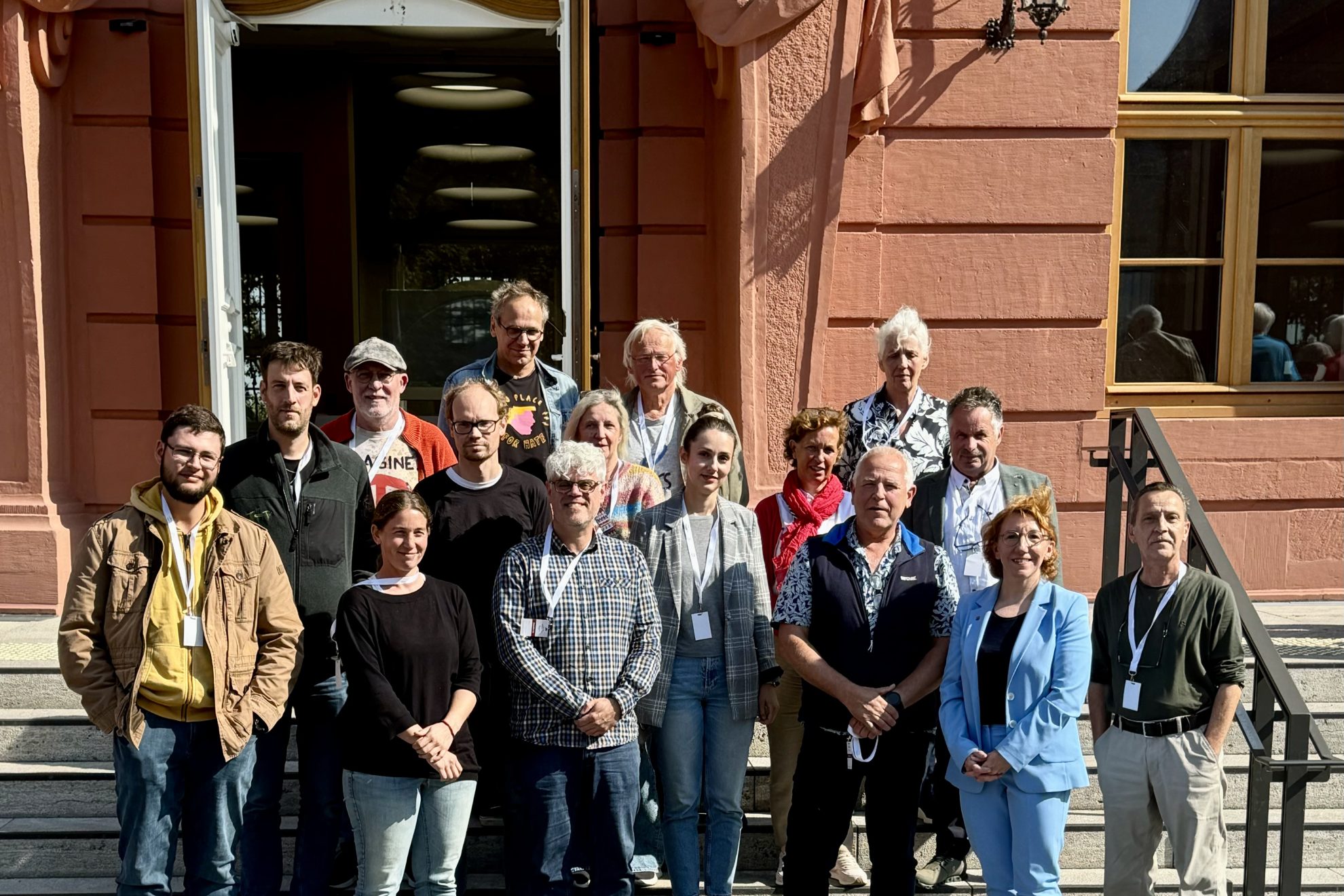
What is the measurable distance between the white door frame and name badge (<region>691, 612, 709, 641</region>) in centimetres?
270

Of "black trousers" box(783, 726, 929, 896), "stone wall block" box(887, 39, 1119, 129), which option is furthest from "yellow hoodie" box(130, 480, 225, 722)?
"stone wall block" box(887, 39, 1119, 129)

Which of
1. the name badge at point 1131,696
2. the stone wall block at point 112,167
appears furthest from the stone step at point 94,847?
the stone wall block at point 112,167

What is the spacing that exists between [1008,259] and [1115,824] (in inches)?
156

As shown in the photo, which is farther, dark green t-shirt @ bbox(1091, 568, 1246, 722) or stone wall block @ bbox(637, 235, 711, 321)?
stone wall block @ bbox(637, 235, 711, 321)

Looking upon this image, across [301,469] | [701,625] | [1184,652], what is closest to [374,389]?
[301,469]

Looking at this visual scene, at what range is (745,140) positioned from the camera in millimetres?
6266

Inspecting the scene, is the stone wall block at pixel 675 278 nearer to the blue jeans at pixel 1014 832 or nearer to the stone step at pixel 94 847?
the stone step at pixel 94 847

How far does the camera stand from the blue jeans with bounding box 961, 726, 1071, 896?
364 centimetres

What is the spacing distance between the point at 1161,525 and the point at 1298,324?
181 inches

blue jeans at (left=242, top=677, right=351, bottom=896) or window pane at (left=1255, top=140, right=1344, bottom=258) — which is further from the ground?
window pane at (left=1255, top=140, right=1344, bottom=258)

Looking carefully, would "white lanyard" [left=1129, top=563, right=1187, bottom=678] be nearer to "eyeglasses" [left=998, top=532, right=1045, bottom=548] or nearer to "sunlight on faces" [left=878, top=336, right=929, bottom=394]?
"eyeglasses" [left=998, top=532, right=1045, bottom=548]

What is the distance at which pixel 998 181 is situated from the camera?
6926 millimetres

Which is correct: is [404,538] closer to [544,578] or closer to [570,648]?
[544,578]

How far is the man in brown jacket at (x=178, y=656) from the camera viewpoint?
11.9 feet
